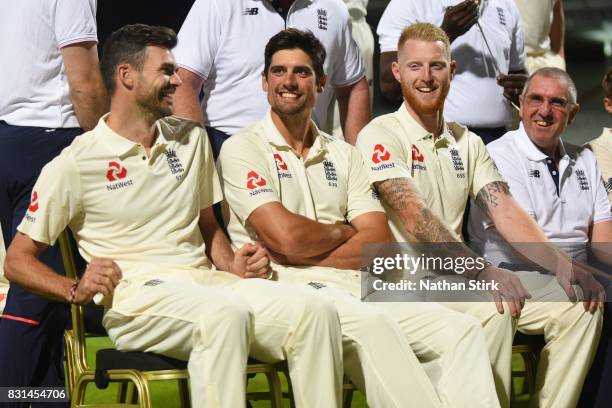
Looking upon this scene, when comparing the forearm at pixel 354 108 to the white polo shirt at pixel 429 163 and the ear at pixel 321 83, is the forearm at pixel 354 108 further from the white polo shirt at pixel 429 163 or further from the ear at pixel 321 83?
the ear at pixel 321 83

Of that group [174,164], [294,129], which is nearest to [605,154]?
[294,129]

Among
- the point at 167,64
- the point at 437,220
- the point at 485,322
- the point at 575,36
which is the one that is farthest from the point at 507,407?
the point at 575,36

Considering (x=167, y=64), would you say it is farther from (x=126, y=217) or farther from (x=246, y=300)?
(x=246, y=300)

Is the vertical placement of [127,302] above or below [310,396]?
above

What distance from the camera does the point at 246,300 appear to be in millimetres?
3445

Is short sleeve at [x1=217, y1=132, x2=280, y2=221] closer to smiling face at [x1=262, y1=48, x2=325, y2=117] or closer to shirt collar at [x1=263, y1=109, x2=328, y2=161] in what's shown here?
shirt collar at [x1=263, y1=109, x2=328, y2=161]

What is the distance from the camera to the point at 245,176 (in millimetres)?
3832

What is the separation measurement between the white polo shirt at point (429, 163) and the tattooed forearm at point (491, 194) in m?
0.02

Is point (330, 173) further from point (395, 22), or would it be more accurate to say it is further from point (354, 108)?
point (395, 22)

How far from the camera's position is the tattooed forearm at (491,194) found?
4.27m

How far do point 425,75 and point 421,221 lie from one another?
60 cm

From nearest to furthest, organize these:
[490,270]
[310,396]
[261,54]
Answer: [310,396] < [490,270] < [261,54]

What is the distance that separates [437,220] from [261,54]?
1.01 m

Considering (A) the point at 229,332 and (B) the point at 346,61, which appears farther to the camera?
(B) the point at 346,61
